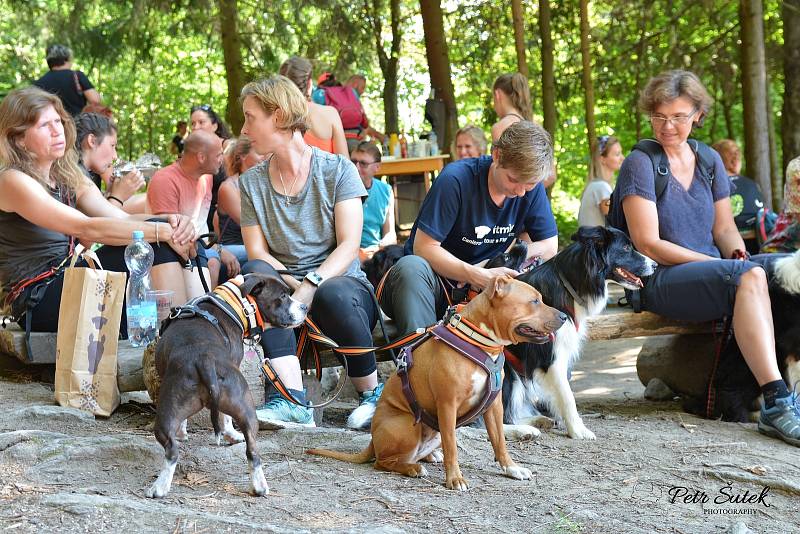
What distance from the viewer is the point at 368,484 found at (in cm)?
334

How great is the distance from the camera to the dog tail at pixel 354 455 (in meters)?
3.62

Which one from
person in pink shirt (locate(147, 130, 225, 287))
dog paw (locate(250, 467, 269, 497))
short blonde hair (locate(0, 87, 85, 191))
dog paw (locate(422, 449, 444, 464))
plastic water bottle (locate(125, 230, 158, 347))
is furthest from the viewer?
person in pink shirt (locate(147, 130, 225, 287))

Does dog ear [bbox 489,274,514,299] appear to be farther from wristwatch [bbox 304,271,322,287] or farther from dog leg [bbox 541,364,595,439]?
wristwatch [bbox 304,271,322,287]

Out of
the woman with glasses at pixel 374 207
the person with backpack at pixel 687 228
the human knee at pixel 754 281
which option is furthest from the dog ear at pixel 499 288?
the woman with glasses at pixel 374 207

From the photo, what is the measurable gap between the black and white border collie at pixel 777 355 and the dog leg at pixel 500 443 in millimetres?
1961

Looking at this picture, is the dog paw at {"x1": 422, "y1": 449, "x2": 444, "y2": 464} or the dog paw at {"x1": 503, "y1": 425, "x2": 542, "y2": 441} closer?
the dog paw at {"x1": 422, "y1": 449, "x2": 444, "y2": 464}

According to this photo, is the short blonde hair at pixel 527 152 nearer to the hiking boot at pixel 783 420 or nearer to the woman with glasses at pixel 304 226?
the woman with glasses at pixel 304 226

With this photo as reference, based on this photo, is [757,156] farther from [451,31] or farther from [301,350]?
[451,31]

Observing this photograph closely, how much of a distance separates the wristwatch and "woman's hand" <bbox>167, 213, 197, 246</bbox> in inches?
27.3

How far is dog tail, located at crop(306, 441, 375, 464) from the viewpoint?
3.62 meters

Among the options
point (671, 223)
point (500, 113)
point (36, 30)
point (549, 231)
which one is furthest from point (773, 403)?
point (36, 30)

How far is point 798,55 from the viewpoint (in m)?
10.6

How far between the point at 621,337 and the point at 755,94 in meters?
5.46

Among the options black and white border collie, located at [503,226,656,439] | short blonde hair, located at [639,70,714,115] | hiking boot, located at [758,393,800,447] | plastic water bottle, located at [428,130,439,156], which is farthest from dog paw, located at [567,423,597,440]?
plastic water bottle, located at [428,130,439,156]
